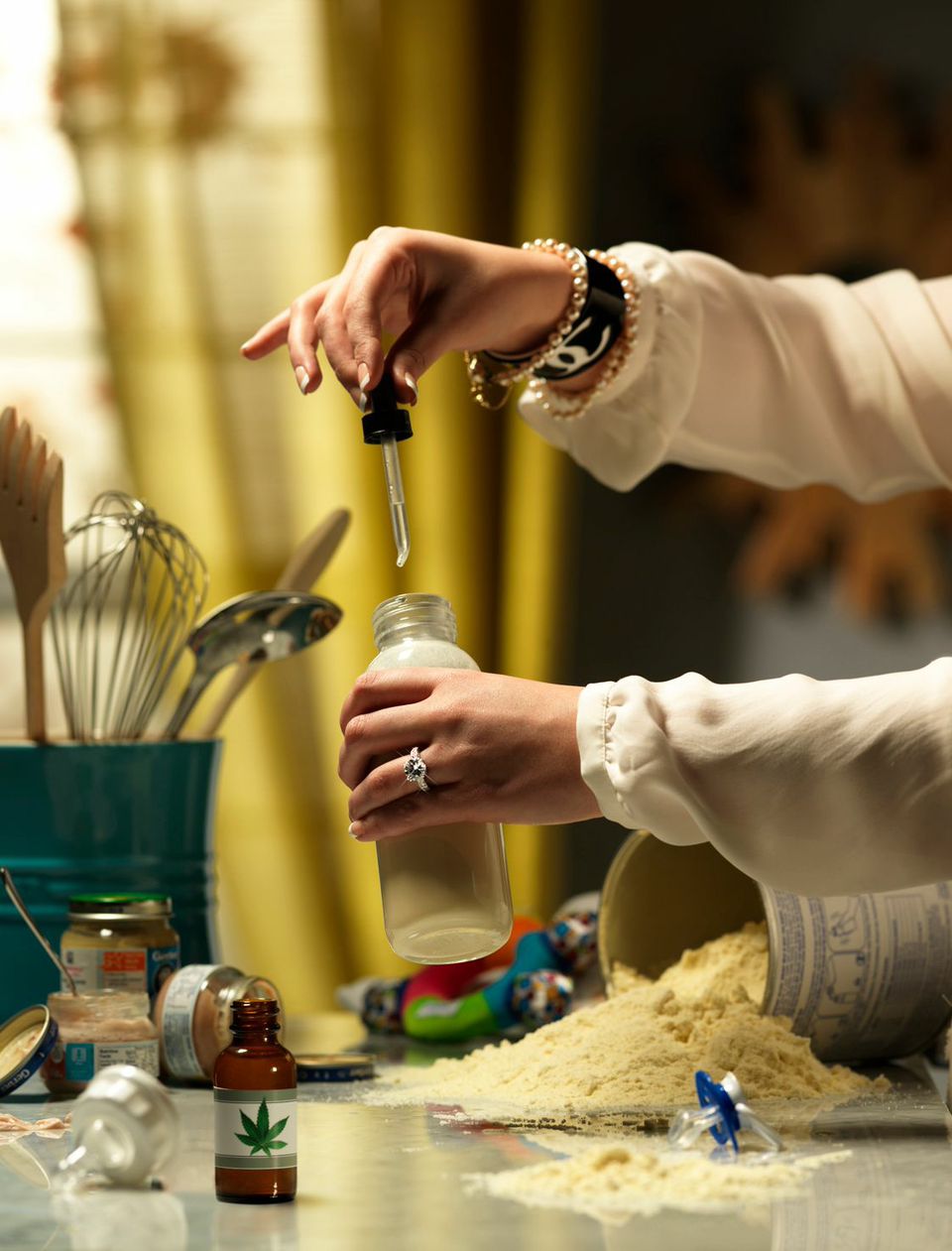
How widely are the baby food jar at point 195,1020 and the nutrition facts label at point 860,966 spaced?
1.02 ft

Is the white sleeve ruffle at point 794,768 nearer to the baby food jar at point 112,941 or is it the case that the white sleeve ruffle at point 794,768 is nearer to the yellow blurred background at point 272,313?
the baby food jar at point 112,941

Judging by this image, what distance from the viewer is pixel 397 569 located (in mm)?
1964

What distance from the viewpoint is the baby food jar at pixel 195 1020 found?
3.01 feet

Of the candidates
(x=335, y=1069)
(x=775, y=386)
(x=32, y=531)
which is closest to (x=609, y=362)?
(x=775, y=386)

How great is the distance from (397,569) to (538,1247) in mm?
1448

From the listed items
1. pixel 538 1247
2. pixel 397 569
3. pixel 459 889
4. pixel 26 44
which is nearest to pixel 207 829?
pixel 459 889

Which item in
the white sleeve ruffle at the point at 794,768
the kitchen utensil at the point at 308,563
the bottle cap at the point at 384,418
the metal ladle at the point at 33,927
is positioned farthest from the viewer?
the kitchen utensil at the point at 308,563

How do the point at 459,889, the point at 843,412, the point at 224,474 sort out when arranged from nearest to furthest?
1. the point at 459,889
2. the point at 843,412
3. the point at 224,474

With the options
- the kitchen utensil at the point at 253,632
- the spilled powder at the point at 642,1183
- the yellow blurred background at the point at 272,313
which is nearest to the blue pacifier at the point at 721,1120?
the spilled powder at the point at 642,1183

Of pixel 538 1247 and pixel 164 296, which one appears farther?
pixel 164 296

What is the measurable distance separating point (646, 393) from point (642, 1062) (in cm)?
49

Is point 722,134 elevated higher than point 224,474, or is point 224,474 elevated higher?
point 722,134

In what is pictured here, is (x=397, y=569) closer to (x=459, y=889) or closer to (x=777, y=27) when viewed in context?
(x=777, y=27)

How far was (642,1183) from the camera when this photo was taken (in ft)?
2.11
